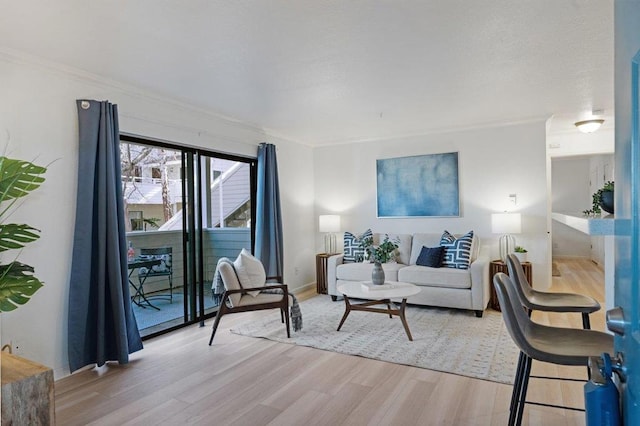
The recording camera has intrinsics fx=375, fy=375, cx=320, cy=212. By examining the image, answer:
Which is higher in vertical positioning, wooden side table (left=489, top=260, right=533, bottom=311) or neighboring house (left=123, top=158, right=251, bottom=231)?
neighboring house (left=123, top=158, right=251, bottom=231)

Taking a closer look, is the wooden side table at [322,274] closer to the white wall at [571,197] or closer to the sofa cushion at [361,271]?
the sofa cushion at [361,271]

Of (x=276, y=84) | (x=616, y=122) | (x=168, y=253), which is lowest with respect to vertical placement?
(x=168, y=253)

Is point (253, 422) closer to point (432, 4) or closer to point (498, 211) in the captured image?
point (432, 4)

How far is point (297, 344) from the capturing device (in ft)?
11.8

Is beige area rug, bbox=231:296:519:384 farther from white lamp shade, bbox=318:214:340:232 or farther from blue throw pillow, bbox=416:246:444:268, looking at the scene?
white lamp shade, bbox=318:214:340:232

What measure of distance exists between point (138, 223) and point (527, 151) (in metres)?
4.90

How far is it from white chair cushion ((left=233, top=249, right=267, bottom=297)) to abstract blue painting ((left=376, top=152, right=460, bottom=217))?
267 centimetres

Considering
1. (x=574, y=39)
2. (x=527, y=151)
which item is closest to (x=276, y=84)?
(x=574, y=39)

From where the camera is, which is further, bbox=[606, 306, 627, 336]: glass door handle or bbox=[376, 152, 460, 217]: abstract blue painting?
bbox=[376, 152, 460, 217]: abstract blue painting

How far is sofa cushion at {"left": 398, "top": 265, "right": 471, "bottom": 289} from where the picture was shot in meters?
4.43

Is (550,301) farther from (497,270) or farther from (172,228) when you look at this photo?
(172,228)

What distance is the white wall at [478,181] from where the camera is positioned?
5027mm

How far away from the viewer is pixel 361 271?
509cm

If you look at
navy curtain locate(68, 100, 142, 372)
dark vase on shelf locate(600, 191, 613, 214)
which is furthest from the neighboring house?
dark vase on shelf locate(600, 191, 613, 214)
